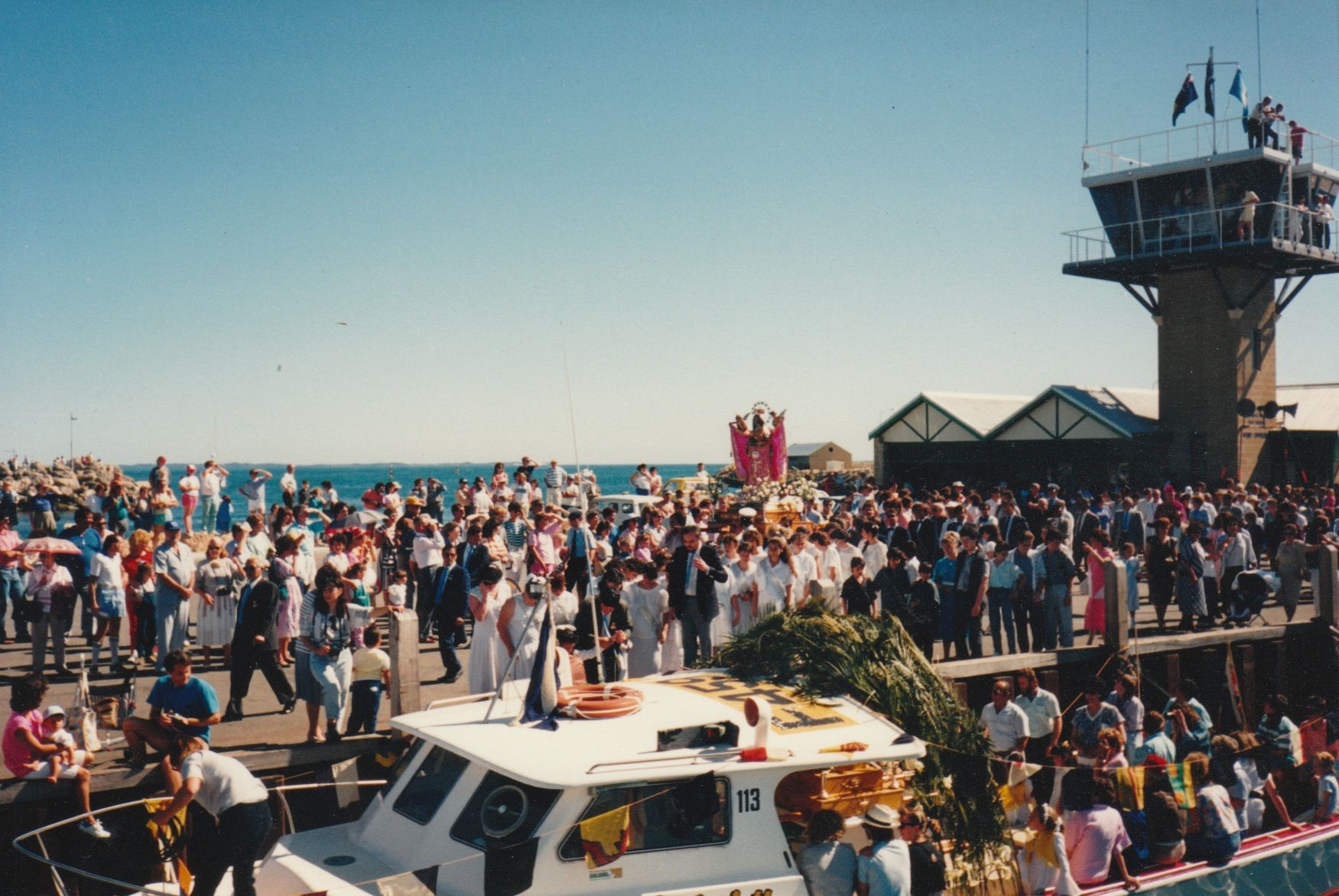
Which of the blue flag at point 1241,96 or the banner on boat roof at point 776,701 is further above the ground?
the blue flag at point 1241,96

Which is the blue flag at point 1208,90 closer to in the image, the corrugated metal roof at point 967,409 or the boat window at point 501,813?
the corrugated metal roof at point 967,409

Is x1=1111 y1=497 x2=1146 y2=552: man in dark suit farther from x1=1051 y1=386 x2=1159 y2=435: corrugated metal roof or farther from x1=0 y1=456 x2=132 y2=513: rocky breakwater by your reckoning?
x1=0 y1=456 x2=132 y2=513: rocky breakwater

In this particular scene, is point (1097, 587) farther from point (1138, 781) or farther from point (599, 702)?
point (599, 702)

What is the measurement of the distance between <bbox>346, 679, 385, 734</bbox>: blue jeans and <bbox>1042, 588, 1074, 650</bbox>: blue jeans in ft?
29.4

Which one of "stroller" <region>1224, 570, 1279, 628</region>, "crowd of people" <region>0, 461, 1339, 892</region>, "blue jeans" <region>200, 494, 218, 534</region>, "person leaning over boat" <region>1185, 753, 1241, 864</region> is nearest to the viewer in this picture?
"crowd of people" <region>0, 461, 1339, 892</region>

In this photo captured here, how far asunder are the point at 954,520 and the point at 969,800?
1003 centimetres

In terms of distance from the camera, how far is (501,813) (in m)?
6.36

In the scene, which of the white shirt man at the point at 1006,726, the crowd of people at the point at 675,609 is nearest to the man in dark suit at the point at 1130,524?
the crowd of people at the point at 675,609

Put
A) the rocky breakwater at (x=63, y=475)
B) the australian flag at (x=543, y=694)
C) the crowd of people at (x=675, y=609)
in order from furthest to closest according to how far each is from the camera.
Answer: the rocky breakwater at (x=63, y=475)
the crowd of people at (x=675, y=609)
the australian flag at (x=543, y=694)

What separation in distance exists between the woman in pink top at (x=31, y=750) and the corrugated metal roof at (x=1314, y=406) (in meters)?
36.3

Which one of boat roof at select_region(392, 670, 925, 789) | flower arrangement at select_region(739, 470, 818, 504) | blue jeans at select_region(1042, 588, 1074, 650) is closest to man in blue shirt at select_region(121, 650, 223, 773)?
boat roof at select_region(392, 670, 925, 789)

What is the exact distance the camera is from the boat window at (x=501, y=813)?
623 cm

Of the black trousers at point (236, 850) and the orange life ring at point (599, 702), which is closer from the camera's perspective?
the black trousers at point (236, 850)

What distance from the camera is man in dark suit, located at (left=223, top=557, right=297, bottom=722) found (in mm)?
11047
